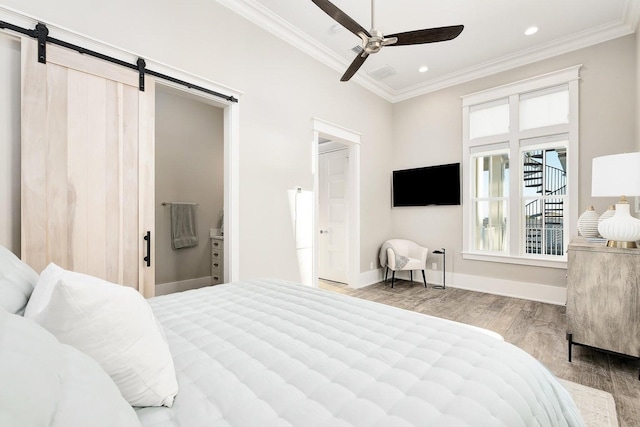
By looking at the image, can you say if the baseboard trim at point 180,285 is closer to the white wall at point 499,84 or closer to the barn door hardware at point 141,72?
the barn door hardware at point 141,72

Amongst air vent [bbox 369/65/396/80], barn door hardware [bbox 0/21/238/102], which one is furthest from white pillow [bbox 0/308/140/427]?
air vent [bbox 369/65/396/80]

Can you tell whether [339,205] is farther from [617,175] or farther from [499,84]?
[617,175]

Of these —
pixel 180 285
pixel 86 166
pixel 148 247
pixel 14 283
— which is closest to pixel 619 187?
pixel 14 283

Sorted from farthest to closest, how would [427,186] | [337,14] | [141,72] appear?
1. [427,186]
2. [141,72]
3. [337,14]

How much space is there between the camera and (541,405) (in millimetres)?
927

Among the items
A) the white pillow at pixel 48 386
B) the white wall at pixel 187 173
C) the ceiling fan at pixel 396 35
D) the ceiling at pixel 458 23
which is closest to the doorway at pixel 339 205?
the ceiling at pixel 458 23

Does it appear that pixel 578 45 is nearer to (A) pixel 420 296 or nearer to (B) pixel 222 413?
(A) pixel 420 296

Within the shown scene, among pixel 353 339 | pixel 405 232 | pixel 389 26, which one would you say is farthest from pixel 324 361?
pixel 405 232

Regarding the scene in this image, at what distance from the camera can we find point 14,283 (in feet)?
3.19

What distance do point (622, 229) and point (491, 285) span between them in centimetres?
240

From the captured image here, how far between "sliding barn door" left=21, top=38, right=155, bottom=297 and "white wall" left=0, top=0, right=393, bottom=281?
0.31m

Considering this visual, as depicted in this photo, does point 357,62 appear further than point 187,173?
No

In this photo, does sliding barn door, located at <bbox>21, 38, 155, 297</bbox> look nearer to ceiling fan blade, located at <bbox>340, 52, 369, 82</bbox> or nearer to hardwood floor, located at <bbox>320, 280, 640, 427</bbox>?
ceiling fan blade, located at <bbox>340, 52, 369, 82</bbox>

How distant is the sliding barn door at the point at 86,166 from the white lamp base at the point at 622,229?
3683 millimetres
